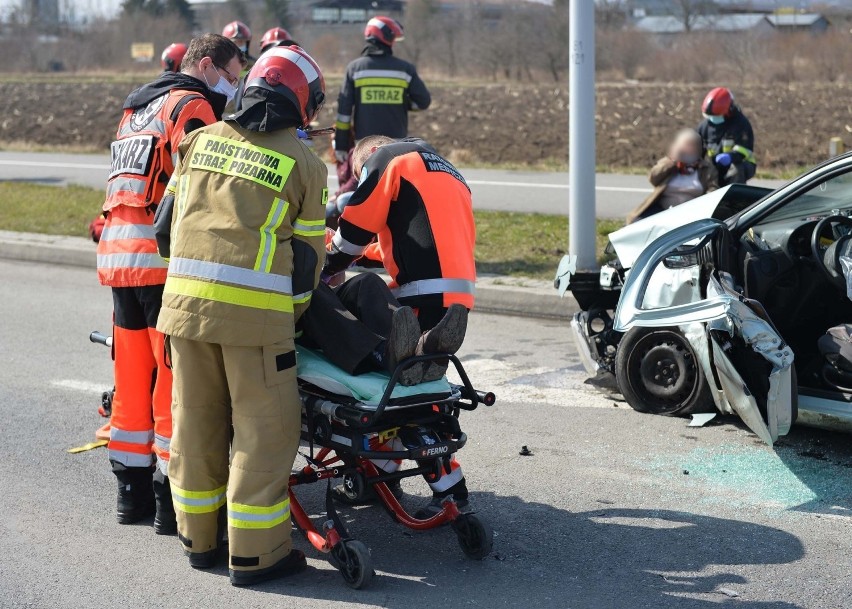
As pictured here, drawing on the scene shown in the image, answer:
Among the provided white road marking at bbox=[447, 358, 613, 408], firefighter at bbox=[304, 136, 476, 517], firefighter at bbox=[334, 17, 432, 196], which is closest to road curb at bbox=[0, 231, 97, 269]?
firefighter at bbox=[334, 17, 432, 196]

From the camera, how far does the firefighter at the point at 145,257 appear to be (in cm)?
484

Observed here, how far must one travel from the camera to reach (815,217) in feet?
20.2

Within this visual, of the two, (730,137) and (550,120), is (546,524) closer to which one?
(730,137)

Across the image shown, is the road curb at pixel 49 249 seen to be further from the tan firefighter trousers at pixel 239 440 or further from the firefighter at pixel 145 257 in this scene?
the tan firefighter trousers at pixel 239 440

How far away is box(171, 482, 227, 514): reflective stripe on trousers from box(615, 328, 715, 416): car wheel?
2745 millimetres

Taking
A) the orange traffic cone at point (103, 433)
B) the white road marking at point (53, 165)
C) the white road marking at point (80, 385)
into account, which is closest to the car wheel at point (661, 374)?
the orange traffic cone at point (103, 433)

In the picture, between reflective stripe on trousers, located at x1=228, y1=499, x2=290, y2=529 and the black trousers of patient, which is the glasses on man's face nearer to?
the black trousers of patient

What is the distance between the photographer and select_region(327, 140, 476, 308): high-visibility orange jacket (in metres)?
4.63

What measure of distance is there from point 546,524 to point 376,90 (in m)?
6.29

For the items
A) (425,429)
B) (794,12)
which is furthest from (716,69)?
(425,429)

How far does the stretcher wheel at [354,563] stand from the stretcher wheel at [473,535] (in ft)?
1.35

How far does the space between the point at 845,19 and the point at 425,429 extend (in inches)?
1971

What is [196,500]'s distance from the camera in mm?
4477

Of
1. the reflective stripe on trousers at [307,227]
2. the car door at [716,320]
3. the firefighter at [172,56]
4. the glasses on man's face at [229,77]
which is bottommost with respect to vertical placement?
the car door at [716,320]
